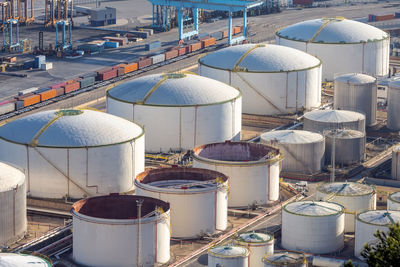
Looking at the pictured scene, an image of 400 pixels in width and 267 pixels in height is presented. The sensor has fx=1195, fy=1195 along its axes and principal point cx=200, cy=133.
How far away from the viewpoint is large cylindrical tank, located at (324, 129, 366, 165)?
143 m

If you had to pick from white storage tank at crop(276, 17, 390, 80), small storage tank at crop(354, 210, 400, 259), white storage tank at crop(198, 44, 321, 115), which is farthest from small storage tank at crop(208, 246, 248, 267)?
white storage tank at crop(276, 17, 390, 80)

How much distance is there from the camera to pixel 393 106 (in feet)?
518

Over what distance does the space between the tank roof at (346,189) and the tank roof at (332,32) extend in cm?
6519

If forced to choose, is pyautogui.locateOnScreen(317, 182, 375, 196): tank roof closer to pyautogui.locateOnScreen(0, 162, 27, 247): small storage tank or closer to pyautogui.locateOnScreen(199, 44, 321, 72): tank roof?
pyautogui.locateOnScreen(0, 162, 27, 247): small storage tank

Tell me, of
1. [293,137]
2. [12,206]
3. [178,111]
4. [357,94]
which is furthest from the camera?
[357,94]

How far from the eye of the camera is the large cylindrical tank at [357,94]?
159 metres

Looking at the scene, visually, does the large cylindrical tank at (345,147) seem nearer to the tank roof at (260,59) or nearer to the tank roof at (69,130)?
the tank roof at (260,59)

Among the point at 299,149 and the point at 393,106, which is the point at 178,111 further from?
the point at 393,106

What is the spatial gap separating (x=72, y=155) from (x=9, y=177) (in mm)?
10636

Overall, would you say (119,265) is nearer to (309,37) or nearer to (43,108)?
(43,108)

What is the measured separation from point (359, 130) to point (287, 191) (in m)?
21.7

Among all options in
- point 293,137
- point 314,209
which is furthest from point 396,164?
point 314,209

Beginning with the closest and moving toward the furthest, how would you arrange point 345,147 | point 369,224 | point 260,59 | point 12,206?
point 369,224
point 12,206
point 345,147
point 260,59

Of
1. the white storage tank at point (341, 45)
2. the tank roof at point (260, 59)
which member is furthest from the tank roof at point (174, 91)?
the white storage tank at point (341, 45)
